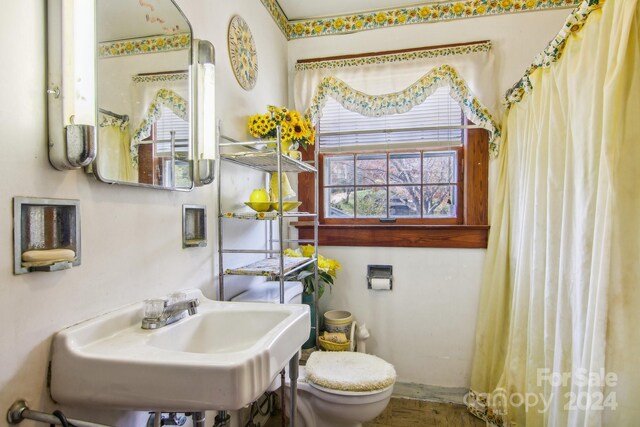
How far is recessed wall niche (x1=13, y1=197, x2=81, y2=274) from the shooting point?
2.26ft

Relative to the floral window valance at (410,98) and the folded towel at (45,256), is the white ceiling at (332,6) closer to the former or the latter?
the floral window valance at (410,98)

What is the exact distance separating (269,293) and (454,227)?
121 centimetres

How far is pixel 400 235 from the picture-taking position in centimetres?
216

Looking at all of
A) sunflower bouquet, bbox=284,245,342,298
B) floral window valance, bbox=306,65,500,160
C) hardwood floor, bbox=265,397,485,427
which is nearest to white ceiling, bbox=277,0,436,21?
floral window valance, bbox=306,65,500,160

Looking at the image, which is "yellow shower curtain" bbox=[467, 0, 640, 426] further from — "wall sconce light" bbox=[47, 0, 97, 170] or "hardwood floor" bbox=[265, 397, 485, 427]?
"wall sconce light" bbox=[47, 0, 97, 170]

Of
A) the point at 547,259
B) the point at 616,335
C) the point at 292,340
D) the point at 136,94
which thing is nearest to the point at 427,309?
the point at 547,259

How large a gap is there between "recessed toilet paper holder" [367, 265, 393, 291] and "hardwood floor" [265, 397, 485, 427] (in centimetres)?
71

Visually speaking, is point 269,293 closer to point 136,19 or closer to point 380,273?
point 380,273

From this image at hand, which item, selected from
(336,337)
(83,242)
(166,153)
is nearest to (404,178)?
(336,337)

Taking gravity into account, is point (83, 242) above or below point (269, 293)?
above

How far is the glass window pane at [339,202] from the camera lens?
234cm

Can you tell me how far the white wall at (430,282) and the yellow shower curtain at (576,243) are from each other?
233mm

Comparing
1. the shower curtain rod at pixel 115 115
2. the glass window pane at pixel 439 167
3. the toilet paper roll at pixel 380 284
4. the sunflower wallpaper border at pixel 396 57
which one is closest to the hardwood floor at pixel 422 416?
the toilet paper roll at pixel 380 284

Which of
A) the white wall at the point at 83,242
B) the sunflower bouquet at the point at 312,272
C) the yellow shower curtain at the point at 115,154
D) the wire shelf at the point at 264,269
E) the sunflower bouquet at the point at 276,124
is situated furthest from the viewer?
the sunflower bouquet at the point at 312,272
